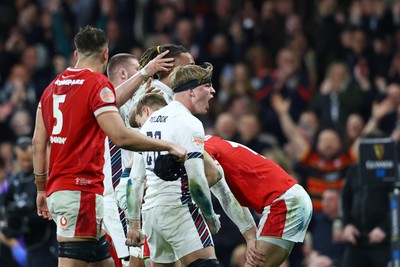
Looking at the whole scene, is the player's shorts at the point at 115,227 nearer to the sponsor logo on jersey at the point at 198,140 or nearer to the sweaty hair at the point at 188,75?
the sweaty hair at the point at 188,75

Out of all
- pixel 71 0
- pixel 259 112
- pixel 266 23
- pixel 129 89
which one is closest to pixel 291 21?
pixel 266 23

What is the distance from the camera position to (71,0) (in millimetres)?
20922

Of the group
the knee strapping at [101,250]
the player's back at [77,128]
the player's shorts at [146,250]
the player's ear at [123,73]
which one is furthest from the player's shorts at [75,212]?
the player's ear at [123,73]

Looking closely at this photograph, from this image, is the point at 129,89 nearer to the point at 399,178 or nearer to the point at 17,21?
the point at 399,178

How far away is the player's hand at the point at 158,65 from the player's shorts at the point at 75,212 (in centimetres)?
126

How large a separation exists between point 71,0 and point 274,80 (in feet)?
17.8

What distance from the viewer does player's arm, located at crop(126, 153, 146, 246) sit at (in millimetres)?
9055

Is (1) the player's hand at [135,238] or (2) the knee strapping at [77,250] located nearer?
(2) the knee strapping at [77,250]

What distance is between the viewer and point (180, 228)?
874 centimetres

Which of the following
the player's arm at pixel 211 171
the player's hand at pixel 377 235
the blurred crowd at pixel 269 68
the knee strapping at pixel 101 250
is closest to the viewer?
the knee strapping at pixel 101 250

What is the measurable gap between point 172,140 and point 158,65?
1.02m

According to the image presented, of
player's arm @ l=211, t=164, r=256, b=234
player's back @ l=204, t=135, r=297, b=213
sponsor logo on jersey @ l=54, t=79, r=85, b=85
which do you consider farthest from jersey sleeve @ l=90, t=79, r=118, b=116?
player's arm @ l=211, t=164, r=256, b=234

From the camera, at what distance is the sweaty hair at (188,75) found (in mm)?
8875

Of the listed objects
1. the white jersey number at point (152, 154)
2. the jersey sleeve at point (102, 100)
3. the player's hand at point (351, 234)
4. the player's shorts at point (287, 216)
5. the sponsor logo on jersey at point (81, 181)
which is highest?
the jersey sleeve at point (102, 100)
